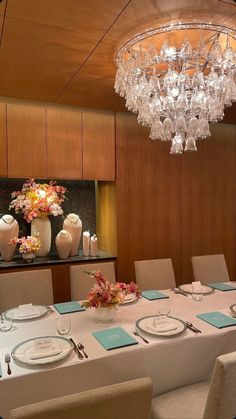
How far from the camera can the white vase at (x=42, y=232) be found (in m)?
3.32

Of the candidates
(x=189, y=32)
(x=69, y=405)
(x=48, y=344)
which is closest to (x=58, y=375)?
(x=48, y=344)

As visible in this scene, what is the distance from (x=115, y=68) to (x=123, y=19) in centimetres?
61

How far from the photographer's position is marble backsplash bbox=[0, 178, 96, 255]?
3543 millimetres

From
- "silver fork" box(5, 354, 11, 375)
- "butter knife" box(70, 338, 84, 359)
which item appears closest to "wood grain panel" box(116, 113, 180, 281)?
"butter knife" box(70, 338, 84, 359)

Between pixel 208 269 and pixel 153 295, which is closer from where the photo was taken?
pixel 153 295

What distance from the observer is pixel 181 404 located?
1.52m

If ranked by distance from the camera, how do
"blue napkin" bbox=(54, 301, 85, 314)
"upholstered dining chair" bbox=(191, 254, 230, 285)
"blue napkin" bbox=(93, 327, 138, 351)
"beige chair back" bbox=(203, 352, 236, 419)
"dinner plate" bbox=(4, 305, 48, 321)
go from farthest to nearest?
"upholstered dining chair" bbox=(191, 254, 230, 285) < "blue napkin" bbox=(54, 301, 85, 314) < "dinner plate" bbox=(4, 305, 48, 321) < "blue napkin" bbox=(93, 327, 138, 351) < "beige chair back" bbox=(203, 352, 236, 419)

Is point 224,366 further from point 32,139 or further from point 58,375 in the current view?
point 32,139

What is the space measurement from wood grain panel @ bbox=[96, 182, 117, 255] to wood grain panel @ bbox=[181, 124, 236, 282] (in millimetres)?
879

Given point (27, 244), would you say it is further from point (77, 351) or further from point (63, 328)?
point (77, 351)

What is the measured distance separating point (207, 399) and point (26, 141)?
2770mm

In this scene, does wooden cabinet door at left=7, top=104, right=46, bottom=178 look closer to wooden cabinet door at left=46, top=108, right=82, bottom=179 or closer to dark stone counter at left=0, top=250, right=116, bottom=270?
wooden cabinet door at left=46, top=108, right=82, bottom=179

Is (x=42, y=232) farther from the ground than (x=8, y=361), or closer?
farther from the ground

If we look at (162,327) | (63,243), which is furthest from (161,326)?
(63,243)
